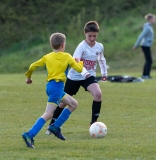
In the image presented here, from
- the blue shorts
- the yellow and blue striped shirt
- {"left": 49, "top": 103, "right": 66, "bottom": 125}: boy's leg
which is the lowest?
{"left": 49, "top": 103, "right": 66, "bottom": 125}: boy's leg

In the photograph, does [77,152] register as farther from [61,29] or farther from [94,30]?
[61,29]

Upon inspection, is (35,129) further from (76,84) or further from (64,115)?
(76,84)

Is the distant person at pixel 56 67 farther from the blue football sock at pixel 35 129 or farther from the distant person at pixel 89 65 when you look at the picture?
the distant person at pixel 89 65

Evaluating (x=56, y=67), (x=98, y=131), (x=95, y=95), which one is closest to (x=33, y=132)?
(x=56, y=67)

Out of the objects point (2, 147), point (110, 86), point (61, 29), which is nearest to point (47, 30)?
point (61, 29)

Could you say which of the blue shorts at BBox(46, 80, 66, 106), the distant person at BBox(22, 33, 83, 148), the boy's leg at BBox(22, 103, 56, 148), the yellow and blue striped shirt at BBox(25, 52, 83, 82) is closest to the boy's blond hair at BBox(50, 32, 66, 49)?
the distant person at BBox(22, 33, 83, 148)

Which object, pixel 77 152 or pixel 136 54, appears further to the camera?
pixel 136 54

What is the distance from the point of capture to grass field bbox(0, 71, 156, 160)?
23.3 feet

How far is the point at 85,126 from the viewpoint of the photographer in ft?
31.3

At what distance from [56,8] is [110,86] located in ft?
42.2

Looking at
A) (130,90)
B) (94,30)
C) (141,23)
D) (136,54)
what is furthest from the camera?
(141,23)

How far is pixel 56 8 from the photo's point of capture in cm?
2884

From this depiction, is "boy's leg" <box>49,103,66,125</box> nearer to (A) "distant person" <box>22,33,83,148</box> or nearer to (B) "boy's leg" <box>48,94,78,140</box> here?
(B) "boy's leg" <box>48,94,78,140</box>

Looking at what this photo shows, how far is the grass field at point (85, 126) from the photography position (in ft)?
23.3
